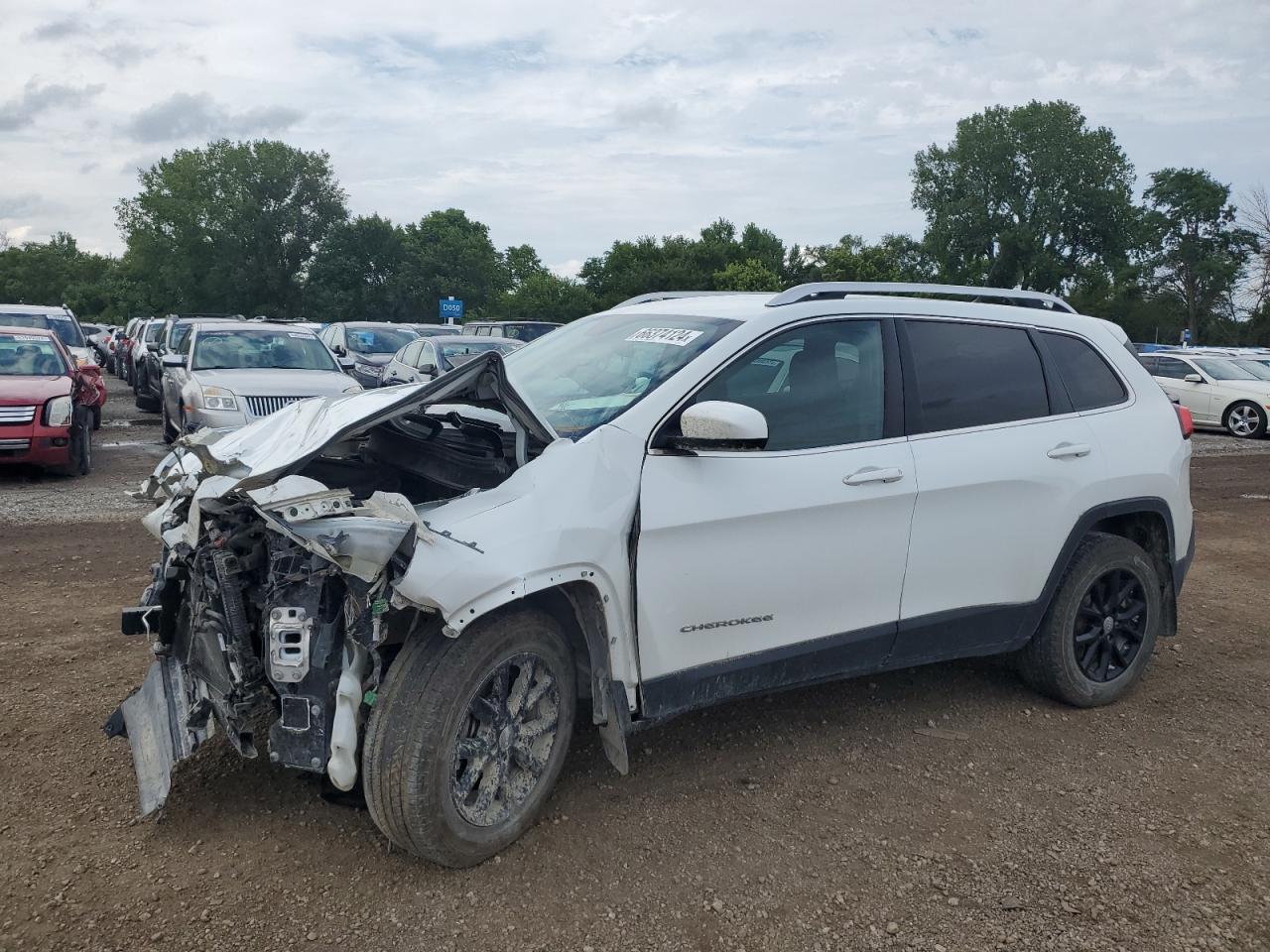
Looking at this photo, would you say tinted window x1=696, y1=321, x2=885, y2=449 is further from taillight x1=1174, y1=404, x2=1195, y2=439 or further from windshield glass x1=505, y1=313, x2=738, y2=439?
taillight x1=1174, y1=404, x2=1195, y2=439

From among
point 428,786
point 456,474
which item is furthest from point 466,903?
point 456,474

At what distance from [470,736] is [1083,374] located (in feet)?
10.8

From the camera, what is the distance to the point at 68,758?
12.7ft

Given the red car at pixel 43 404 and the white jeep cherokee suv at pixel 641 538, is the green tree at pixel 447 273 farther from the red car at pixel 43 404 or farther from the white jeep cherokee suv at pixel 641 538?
the white jeep cherokee suv at pixel 641 538

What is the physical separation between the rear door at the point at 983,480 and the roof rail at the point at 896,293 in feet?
0.60

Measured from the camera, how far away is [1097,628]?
15.6ft

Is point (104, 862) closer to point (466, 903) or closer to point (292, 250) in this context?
point (466, 903)

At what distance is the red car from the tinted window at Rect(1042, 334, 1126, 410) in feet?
31.5

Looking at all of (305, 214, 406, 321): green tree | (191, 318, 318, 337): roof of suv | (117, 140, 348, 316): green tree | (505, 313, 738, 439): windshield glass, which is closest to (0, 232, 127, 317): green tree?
(117, 140, 348, 316): green tree

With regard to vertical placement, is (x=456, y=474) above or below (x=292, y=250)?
below

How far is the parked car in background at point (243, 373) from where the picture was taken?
10.8 metres

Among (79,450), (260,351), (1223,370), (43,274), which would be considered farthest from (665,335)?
(43,274)

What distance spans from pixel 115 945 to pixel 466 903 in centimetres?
95

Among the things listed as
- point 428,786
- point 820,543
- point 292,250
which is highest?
point 292,250
